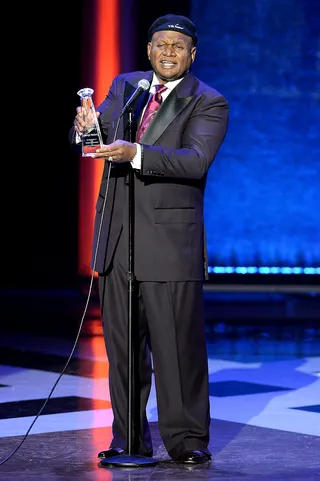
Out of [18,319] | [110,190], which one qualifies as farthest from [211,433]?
[18,319]

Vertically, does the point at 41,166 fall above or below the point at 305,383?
above

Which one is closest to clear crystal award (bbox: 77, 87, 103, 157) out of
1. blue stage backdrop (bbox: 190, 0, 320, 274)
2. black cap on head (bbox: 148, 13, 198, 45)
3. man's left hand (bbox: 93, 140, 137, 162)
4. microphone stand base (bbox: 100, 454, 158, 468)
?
man's left hand (bbox: 93, 140, 137, 162)

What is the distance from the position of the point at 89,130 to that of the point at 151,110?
1.28 feet

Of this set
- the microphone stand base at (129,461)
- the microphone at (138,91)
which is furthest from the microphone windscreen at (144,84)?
the microphone stand base at (129,461)

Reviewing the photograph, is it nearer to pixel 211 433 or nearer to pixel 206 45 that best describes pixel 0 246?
pixel 206 45

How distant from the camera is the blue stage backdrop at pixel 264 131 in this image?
38.6ft

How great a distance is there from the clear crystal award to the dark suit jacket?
0.20m

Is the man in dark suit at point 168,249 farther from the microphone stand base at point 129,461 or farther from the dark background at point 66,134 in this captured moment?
the dark background at point 66,134

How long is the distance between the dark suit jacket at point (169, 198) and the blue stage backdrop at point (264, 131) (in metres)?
7.95

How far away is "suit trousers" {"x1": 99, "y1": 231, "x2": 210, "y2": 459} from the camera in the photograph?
12.3 ft

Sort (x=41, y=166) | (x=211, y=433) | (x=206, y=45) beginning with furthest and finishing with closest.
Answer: (x=41, y=166) → (x=206, y=45) → (x=211, y=433)

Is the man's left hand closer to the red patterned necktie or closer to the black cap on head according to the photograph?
the red patterned necktie

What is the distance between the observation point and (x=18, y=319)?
973cm

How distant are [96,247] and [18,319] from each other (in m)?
6.04
